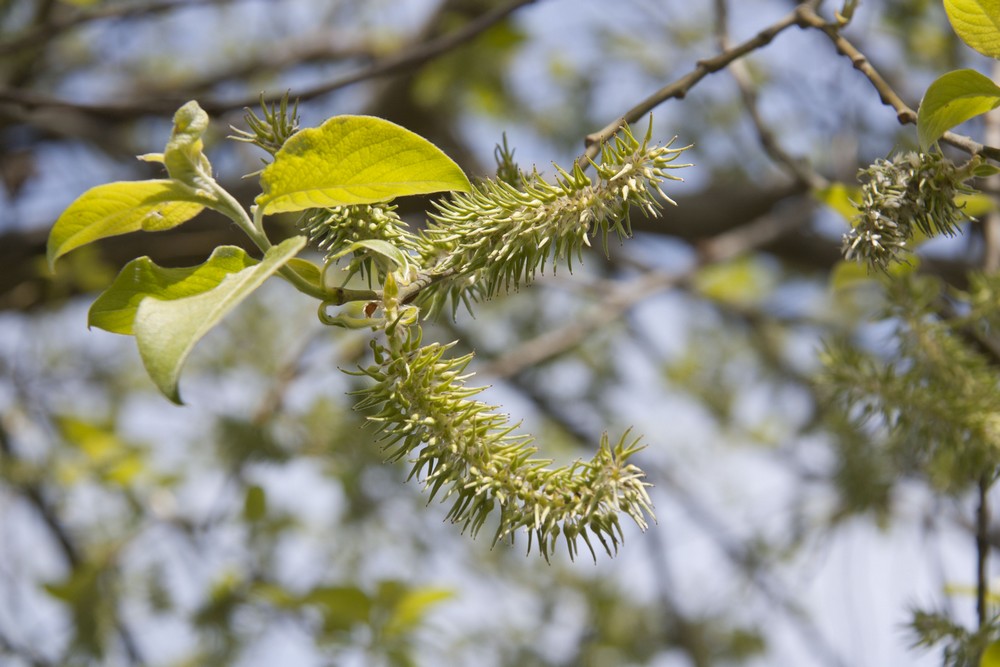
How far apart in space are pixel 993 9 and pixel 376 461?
168cm

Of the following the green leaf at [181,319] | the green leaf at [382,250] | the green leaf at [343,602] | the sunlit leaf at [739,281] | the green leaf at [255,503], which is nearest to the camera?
the green leaf at [181,319]

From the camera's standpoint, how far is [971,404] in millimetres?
956

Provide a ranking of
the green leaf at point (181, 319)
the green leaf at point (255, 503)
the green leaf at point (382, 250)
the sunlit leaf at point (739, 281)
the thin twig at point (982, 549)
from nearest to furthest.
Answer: the green leaf at point (181, 319) → the green leaf at point (382, 250) → the thin twig at point (982, 549) → the green leaf at point (255, 503) → the sunlit leaf at point (739, 281)

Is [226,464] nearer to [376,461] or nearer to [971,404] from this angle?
[376,461]

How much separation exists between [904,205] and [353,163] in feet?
1.34

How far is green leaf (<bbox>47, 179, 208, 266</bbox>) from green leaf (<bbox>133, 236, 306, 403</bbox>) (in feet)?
0.41

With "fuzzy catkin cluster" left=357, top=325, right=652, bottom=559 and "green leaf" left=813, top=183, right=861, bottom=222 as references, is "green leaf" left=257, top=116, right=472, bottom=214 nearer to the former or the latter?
"fuzzy catkin cluster" left=357, top=325, right=652, bottom=559

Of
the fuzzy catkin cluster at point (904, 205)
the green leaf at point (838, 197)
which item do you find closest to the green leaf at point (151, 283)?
the fuzzy catkin cluster at point (904, 205)

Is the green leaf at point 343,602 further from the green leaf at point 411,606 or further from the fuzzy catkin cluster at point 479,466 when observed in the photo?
the fuzzy catkin cluster at point 479,466

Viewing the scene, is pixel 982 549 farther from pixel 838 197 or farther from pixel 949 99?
pixel 949 99

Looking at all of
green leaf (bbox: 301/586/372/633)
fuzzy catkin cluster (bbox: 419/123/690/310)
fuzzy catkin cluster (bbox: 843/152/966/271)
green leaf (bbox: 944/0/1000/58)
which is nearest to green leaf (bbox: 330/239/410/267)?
fuzzy catkin cluster (bbox: 419/123/690/310)

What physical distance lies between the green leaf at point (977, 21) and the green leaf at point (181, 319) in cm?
52

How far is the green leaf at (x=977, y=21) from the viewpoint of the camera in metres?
0.69

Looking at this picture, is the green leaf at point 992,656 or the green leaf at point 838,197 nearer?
the green leaf at point 992,656
